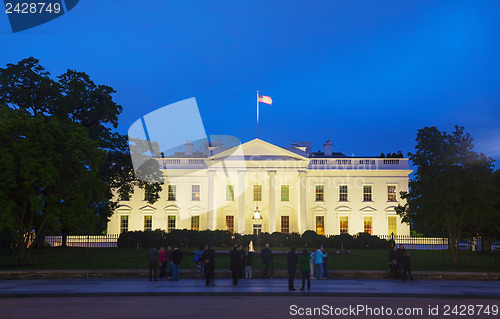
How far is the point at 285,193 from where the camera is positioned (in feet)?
201

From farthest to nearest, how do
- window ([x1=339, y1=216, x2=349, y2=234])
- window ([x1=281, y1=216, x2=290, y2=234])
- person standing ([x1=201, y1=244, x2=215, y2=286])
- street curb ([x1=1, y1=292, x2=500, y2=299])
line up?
window ([x1=339, y1=216, x2=349, y2=234]) < window ([x1=281, y1=216, x2=290, y2=234]) < person standing ([x1=201, y1=244, x2=215, y2=286]) < street curb ([x1=1, y1=292, x2=500, y2=299])

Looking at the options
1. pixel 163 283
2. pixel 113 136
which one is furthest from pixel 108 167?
pixel 163 283

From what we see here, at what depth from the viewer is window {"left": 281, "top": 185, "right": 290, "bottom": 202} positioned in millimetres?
61062

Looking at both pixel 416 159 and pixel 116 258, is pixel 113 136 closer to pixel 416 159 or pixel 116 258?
pixel 116 258

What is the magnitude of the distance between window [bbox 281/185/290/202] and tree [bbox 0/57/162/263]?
Answer: 2059 cm

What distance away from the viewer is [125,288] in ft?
59.0

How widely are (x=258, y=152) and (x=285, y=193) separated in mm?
6660

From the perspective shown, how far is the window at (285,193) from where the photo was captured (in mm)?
61062

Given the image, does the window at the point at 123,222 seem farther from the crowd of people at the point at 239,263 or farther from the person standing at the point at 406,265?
the person standing at the point at 406,265

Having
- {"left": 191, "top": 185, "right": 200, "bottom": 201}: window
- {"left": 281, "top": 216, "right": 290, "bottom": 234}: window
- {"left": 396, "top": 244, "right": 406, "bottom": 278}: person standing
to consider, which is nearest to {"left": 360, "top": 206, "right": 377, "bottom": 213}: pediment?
{"left": 281, "top": 216, "right": 290, "bottom": 234}: window

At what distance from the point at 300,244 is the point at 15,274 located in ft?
88.0

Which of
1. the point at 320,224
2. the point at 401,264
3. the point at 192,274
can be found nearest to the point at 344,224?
the point at 320,224

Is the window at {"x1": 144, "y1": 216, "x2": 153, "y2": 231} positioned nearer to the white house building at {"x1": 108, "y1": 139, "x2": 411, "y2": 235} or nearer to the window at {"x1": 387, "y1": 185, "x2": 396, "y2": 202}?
the white house building at {"x1": 108, "y1": 139, "x2": 411, "y2": 235}

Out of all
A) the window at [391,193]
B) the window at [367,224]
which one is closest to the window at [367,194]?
the window at [391,193]
